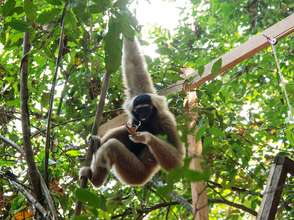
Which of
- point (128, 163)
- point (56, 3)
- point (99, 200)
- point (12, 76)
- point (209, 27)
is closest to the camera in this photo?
point (99, 200)

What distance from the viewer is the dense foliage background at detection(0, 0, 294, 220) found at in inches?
84.8

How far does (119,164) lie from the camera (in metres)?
4.30

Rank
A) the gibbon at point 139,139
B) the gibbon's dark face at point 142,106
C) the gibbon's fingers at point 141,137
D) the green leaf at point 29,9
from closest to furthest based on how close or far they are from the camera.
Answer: the green leaf at point 29,9, the gibbon's fingers at point 141,137, the gibbon at point 139,139, the gibbon's dark face at point 142,106

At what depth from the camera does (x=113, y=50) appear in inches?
79.2

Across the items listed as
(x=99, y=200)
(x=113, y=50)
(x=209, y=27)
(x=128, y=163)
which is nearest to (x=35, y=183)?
(x=113, y=50)

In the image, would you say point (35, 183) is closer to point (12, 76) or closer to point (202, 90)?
point (202, 90)

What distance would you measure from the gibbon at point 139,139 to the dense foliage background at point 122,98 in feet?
0.48

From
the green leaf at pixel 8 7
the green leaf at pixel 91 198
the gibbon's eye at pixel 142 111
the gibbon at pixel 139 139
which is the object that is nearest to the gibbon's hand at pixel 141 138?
the gibbon at pixel 139 139

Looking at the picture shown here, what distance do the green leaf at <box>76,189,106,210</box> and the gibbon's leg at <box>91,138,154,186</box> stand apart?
8.60 feet

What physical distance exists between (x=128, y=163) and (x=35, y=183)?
5.76 ft

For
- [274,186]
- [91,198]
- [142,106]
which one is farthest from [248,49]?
[91,198]

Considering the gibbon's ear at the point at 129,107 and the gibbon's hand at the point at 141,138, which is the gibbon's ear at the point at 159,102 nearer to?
the gibbon's ear at the point at 129,107

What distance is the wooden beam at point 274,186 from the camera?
2777 millimetres

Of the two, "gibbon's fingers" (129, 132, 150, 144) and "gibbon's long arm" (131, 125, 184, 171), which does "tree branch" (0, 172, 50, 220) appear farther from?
"gibbon's long arm" (131, 125, 184, 171)
